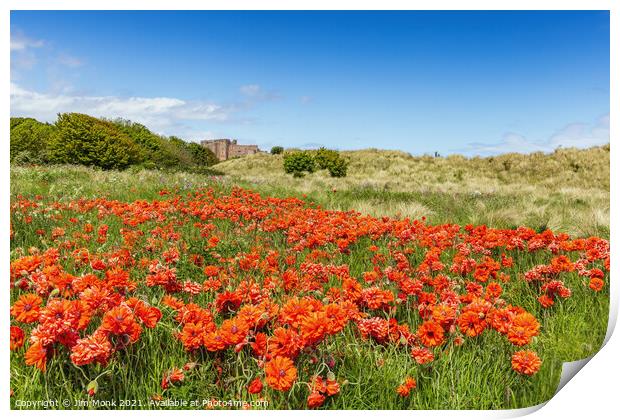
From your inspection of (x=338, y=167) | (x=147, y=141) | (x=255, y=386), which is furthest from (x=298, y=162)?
(x=255, y=386)

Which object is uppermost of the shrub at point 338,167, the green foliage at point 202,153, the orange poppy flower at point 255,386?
the shrub at point 338,167

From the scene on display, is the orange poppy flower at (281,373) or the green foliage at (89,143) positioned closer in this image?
the orange poppy flower at (281,373)

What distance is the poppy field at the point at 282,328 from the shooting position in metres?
1.48

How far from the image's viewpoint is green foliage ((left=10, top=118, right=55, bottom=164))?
8.05 feet

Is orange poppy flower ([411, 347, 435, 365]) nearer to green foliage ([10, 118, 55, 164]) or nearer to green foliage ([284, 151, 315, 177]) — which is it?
green foliage ([10, 118, 55, 164])

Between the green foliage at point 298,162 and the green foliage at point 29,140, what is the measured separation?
14443 millimetres

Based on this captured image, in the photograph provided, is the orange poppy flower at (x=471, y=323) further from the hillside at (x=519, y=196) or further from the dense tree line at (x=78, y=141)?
the dense tree line at (x=78, y=141)

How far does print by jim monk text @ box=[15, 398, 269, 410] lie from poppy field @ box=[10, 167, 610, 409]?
0.04ft

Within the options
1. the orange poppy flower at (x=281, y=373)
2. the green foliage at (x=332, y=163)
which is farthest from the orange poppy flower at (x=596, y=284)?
the green foliage at (x=332, y=163)

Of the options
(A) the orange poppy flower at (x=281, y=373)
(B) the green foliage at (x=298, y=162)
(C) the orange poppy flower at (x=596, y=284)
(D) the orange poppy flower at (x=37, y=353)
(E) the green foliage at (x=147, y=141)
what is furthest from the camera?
(B) the green foliage at (x=298, y=162)

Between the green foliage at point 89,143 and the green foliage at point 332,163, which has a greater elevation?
the green foliage at point 332,163
